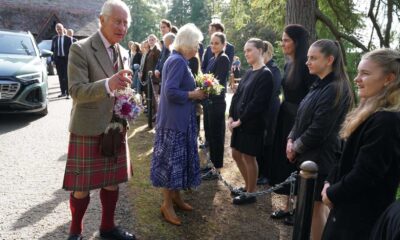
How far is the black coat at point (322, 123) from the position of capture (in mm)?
3418

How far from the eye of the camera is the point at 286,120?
4.52m

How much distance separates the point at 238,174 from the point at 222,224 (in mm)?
2014

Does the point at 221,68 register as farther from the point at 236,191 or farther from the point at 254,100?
the point at 236,191

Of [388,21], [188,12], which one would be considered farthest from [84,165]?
[188,12]

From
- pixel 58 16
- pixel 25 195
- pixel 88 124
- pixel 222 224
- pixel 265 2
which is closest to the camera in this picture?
pixel 88 124

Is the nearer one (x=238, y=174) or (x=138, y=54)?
(x=238, y=174)

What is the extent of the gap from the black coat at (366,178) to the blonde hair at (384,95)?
4cm

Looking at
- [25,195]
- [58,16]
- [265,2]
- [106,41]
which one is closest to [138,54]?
[265,2]

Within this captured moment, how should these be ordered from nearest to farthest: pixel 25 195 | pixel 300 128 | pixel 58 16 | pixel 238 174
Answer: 1. pixel 300 128
2. pixel 25 195
3. pixel 238 174
4. pixel 58 16

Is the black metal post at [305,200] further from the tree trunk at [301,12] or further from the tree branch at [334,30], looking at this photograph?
the tree branch at [334,30]

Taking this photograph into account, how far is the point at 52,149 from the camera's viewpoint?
6688 millimetres

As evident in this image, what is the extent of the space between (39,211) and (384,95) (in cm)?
373

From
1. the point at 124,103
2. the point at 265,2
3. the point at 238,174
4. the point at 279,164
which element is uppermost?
the point at 265,2

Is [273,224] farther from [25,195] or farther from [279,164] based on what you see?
[25,195]
